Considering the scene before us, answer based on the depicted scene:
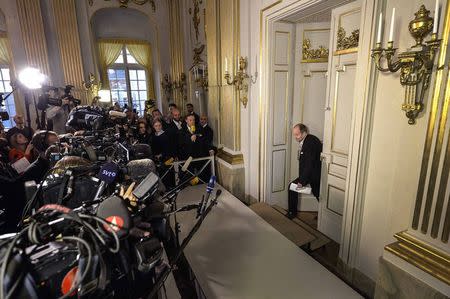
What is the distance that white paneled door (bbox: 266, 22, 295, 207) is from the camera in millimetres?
3098

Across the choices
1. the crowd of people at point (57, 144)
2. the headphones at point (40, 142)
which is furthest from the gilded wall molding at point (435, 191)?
the headphones at point (40, 142)

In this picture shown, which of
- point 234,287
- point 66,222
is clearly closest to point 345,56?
point 234,287

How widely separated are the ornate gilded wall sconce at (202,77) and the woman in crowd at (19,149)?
314 cm

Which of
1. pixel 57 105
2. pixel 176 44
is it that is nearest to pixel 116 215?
pixel 57 105

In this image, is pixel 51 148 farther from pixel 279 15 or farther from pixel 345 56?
pixel 345 56

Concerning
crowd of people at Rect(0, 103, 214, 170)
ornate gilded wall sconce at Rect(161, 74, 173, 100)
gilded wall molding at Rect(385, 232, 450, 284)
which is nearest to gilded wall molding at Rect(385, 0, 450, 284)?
gilded wall molding at Rect(385, 232, 450, 284)

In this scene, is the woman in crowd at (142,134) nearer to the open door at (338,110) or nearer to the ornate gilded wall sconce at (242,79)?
the ornate gilded wall sconce at (242,79)

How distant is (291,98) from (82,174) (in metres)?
2.64

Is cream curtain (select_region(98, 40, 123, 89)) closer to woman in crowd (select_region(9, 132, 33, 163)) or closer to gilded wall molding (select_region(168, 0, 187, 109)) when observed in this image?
gilded wall molding (select_region(168, 0, 187, 109))

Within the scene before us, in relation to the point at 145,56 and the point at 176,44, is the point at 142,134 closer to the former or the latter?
the point at 176,44

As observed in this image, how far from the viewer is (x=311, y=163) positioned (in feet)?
9.78

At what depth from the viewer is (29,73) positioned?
123 inches

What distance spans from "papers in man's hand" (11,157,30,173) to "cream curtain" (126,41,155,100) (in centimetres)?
556

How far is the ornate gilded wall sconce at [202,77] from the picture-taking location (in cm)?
519
